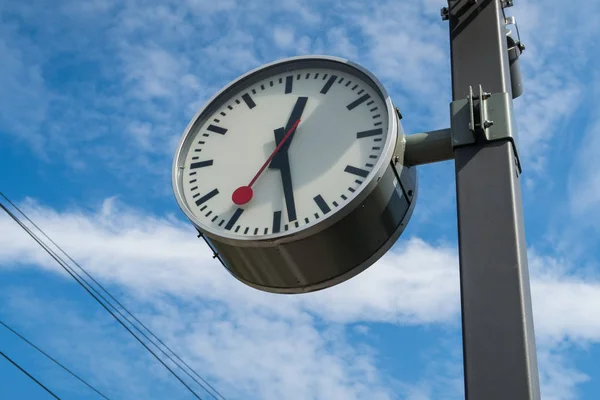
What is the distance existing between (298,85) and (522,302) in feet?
4.93

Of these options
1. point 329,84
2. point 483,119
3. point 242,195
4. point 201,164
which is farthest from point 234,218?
point 483,119

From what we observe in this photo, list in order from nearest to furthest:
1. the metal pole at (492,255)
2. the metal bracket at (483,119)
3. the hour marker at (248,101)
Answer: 1. the metal pole at (492,255)
2. the metal bracket at (483,119)
3. the hour marker at (248,101)

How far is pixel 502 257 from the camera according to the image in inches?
95.7

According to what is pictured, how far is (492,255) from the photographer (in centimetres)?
245

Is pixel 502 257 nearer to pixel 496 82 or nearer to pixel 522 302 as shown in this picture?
pixel 522 302

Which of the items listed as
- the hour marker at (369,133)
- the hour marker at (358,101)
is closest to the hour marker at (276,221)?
the hour marker at (369,133)

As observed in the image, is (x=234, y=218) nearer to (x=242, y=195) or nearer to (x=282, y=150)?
(x=242, y=195)

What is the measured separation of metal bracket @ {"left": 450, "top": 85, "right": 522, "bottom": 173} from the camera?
A: 8.87 ft

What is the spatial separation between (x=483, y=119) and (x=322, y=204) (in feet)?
2.15

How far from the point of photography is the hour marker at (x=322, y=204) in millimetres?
2945

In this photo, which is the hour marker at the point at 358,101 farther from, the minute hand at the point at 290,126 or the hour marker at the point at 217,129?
the hour marker at the point at 217,129

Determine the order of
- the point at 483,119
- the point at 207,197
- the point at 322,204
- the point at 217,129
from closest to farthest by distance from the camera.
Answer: the point at 483,119 < the point at 322,204 < the point at 207,197 < the point at 217,129

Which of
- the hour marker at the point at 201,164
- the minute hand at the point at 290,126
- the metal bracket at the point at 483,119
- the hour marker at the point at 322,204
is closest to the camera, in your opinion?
the metal bracket at the point at 483,119

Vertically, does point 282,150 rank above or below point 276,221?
above
